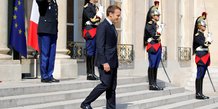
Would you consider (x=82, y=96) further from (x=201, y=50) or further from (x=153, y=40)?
(x=201, y=50)

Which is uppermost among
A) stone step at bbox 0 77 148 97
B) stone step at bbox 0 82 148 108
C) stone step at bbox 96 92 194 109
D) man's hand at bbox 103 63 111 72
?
man's hand at bbox 103 63 111 72

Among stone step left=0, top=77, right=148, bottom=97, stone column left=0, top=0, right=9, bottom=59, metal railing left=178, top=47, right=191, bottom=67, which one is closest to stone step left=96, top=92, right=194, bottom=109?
stone step left=0, top=77, right=148, bottom=97

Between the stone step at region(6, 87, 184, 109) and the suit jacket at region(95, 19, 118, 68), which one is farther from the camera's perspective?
the stone step at region(6, 87, 184, 109)

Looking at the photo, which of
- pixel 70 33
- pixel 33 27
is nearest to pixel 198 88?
pixel 70 33

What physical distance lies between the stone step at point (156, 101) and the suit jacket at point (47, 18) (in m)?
1.96

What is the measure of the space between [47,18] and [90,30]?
4.72ft

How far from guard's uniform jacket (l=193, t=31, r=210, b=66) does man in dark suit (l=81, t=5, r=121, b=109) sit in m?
4.24

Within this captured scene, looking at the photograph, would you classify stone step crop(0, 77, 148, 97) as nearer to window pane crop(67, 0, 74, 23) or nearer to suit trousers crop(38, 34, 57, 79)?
suit trousers crop(38, 34, 57, 79)

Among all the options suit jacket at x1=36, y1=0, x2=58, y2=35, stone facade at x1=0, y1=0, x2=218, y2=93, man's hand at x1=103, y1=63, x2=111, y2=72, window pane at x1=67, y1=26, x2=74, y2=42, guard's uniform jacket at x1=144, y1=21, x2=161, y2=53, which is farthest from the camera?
window pane at x1=67, y1=26, x2=74, y2=42

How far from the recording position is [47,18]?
9.08 meters

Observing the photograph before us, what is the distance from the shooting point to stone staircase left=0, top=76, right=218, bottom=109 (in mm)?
7779

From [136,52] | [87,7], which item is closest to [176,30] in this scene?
[136,52]

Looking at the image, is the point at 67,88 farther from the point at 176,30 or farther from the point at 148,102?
the point at 176,30

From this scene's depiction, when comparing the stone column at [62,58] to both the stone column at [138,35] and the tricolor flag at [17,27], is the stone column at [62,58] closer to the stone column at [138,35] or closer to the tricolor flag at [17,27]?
the tricolor flag at [17,27]
